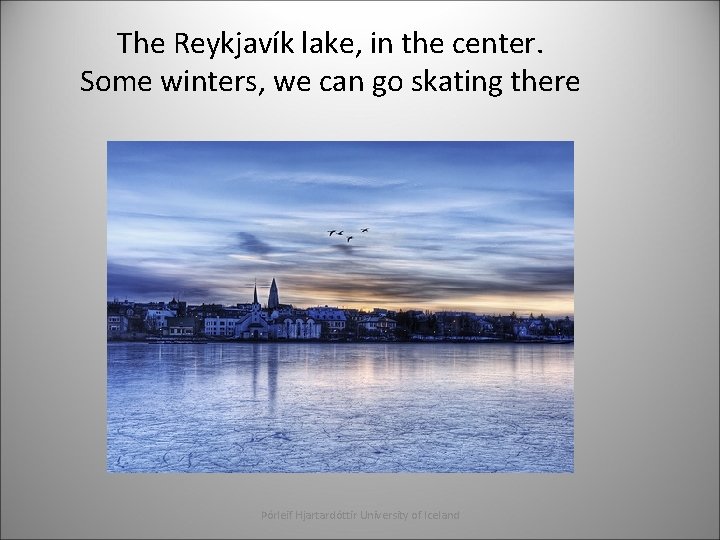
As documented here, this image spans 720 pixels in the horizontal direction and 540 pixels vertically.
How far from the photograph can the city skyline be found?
0.16ft

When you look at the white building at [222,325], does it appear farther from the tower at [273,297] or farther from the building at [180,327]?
the tower at [273,297]

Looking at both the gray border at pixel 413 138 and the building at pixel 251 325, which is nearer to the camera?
the gray border at pixel 413 138

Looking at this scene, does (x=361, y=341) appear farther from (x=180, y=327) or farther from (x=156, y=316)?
(x=156, y=316)

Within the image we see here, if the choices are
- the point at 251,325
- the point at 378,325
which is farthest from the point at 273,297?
the point at 251,325

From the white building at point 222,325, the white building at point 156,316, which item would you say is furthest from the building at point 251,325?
the white building at point 156,316

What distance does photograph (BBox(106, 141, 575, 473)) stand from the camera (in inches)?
349

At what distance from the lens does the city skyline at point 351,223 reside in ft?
29.8

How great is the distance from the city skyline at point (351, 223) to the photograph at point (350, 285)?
50 millimetres

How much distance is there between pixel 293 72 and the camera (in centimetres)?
364

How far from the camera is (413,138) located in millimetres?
3578

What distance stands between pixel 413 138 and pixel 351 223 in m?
8.57

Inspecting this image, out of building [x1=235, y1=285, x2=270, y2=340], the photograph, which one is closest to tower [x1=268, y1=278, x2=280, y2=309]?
the photograph

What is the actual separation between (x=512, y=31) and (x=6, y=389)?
10.9 feet

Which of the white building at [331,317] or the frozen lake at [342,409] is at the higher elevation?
the white building at [331,317]
